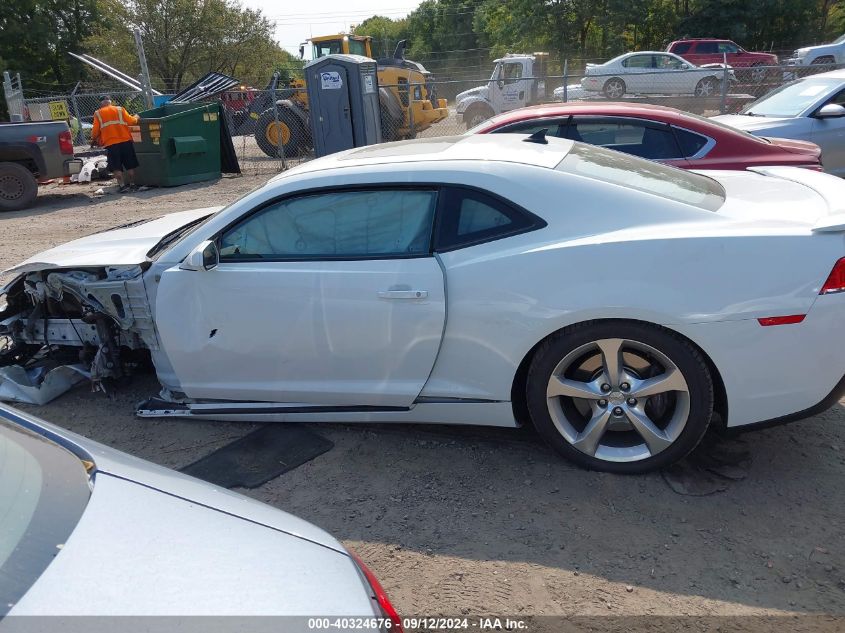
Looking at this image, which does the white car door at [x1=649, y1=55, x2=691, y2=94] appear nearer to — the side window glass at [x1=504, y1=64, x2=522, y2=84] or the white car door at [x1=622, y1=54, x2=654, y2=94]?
the white car door at [x1=622, y1=54, x2=654, y2=94]

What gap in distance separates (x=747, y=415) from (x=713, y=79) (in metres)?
20.9

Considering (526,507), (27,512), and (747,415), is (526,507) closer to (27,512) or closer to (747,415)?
(747,415)

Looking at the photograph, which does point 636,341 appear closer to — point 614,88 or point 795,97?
point 795,97

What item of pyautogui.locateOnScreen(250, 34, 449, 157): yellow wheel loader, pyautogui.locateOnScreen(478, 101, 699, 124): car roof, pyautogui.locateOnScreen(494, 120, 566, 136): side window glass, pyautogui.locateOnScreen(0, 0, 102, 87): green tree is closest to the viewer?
pyautogui.locateOnScreen(478, 101, 699, 124): car roof

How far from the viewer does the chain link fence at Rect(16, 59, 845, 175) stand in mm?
15930

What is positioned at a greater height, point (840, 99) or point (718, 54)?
point (718, 54)

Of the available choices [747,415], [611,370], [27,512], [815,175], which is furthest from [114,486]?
[815,175]

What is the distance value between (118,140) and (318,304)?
1172 cm

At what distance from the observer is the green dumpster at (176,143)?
1360 cm

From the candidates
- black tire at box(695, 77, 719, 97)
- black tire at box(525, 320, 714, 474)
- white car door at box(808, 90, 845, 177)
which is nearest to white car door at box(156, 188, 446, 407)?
black tire at box(525, 320, 714, 474)

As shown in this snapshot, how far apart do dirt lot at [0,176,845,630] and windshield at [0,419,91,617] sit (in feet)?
4.48

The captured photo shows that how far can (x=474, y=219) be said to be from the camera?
3439 millimetres

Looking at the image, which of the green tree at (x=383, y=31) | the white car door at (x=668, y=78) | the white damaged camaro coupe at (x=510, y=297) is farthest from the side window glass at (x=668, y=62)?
the green tree at (x=383, y=31)

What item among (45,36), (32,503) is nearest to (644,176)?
(32,503)
